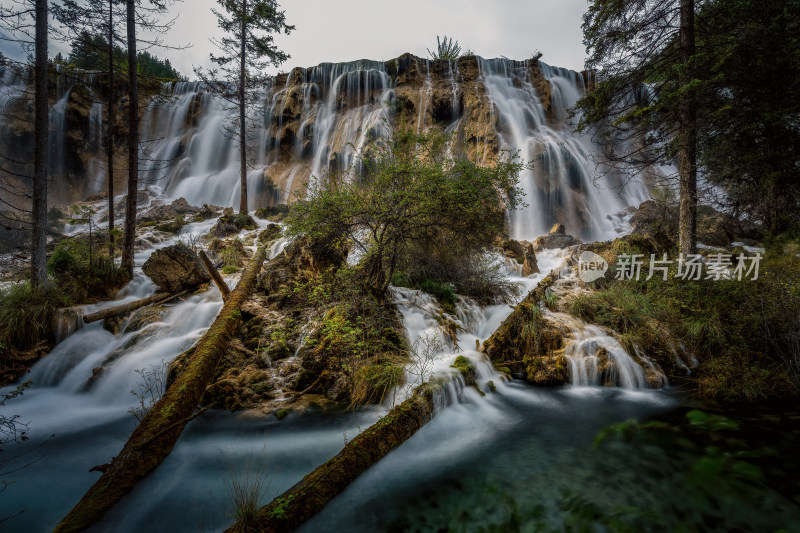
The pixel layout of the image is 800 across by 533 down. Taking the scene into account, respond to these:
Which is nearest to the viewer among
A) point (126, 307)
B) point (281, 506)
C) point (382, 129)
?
point (281, 506)

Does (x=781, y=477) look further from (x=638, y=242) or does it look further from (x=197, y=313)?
(x=197, y=313)

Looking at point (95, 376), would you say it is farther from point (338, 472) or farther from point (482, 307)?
point (482, 307)

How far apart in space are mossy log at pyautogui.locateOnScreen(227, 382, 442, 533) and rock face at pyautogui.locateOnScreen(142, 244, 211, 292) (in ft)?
22.0

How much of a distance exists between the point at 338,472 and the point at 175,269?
7.23 metres

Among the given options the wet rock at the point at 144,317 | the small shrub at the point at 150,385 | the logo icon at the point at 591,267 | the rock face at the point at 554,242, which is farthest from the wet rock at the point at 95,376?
the rock face at the point at 554,242

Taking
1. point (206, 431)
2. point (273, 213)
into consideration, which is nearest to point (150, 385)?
point (206, 431)

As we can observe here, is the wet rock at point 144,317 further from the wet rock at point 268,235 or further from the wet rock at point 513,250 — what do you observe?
the wet rock at point 513,250

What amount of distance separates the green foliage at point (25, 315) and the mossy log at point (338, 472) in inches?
263

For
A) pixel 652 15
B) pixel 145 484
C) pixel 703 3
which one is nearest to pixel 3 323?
pixel 145 484

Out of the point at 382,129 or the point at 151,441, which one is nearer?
the point at 151,441

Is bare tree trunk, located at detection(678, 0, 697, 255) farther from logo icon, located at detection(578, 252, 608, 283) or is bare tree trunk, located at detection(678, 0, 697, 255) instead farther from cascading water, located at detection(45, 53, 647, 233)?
cascading water, located at detection(45, 53, 647, 233)

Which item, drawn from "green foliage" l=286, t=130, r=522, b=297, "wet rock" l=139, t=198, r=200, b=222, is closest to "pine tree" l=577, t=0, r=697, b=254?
"green foliage" l=286, t=130, r=522, b=297

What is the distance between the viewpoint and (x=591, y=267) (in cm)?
922

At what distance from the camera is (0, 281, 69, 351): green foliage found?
217 inches
